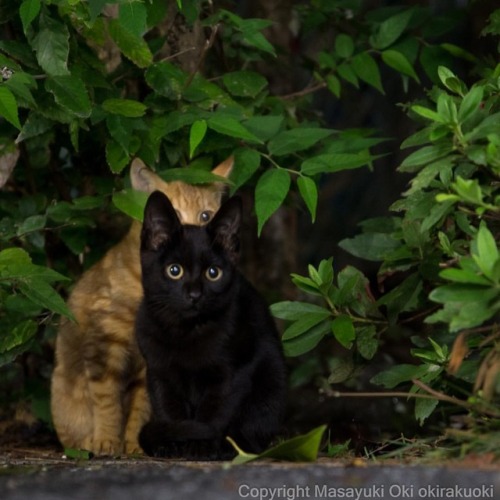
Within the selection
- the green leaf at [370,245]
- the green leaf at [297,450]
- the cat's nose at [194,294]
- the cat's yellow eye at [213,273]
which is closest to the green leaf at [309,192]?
the green leaf at [370,245]

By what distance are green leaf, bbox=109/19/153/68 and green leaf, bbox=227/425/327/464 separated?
6.03ft

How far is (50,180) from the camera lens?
5.15 meters

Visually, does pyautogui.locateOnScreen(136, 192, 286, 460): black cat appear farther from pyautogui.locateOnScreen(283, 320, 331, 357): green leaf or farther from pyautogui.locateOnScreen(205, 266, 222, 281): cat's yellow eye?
pyautogui.locateOnScreen(283, 320, 331, 357): green leaf

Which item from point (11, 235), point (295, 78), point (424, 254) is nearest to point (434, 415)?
point (424, 254)

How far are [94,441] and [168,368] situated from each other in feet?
2.55

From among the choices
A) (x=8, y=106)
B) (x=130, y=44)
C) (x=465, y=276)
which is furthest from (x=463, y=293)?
(x=130, y=44)

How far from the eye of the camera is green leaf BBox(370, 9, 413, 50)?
4.87 meters

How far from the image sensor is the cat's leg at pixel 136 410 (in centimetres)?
450

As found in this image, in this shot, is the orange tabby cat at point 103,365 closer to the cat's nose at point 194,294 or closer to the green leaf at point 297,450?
the cat's nose at point 194,294

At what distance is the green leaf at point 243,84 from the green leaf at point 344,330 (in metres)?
1.25

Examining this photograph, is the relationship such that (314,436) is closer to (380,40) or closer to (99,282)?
(99,282)

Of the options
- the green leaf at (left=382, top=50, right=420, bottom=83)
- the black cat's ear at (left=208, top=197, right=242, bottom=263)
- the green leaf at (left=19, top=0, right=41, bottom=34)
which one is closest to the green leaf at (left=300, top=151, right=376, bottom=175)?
the black cat's ear at (left=208, top=197, right=242, bottom=263)

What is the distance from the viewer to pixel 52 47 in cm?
391

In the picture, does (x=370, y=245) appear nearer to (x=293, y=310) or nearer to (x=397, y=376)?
(x=293, y=310)
